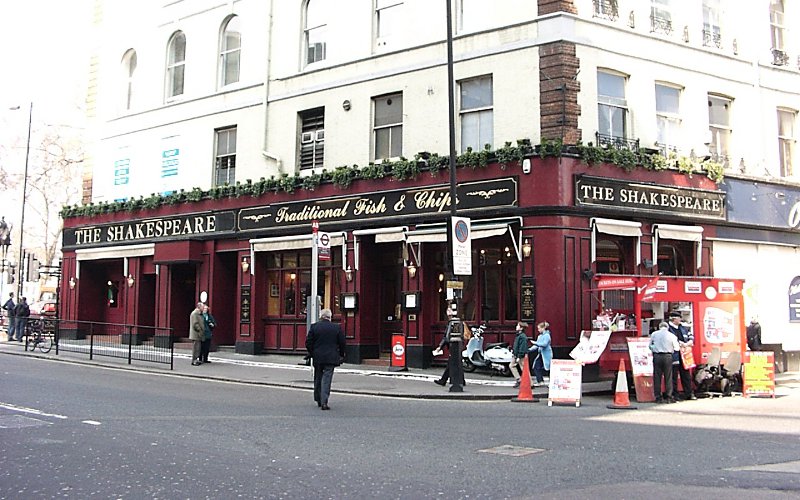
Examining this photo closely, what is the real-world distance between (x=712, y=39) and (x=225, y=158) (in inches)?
656

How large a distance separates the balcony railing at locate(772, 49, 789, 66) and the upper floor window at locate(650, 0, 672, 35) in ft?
15.5

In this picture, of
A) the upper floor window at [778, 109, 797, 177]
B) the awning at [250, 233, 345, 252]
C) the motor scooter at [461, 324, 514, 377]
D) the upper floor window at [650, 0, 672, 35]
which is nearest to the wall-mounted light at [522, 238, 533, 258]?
the motor scooter at [461, 324, 514, 377]

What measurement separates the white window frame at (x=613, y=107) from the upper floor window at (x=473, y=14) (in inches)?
137

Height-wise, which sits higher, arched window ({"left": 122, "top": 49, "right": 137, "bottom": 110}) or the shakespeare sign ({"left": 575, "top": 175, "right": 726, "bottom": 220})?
arched window ({"left": 122, "top": 49, "right": 137, "bottom": 110})

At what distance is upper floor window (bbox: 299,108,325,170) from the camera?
24.7 metres

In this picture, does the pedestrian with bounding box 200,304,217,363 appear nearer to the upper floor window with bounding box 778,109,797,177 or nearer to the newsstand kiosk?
the newsstand kiosk

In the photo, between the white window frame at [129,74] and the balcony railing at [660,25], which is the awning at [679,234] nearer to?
the balcony railing at [660,25]

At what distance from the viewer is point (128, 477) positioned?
24.5 feet

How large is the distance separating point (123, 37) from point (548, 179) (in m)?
20.7

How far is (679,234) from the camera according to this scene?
2102 centimetres

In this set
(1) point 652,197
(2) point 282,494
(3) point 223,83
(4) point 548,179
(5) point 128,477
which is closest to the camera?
(2) point 282,494

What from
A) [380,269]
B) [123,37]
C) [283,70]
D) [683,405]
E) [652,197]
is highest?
[123,37]

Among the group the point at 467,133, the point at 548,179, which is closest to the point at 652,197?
the point at 548,179

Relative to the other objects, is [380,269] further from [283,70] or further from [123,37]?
[123,37]
